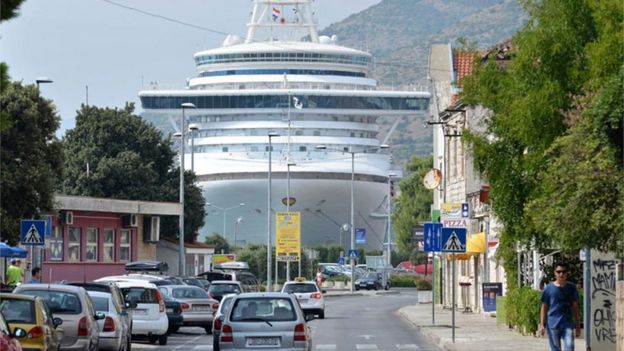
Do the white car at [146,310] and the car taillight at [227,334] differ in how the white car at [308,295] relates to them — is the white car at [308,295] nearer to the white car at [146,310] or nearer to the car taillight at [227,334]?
the white car at [146,310]

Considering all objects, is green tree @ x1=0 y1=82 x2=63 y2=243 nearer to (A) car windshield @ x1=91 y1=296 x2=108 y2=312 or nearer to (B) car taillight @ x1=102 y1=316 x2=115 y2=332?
(A) car windshield @ x1=91 y1=296 x2=108 y2=312

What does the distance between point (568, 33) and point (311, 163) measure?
98952mm

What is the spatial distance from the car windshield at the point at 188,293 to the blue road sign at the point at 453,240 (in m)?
7.84

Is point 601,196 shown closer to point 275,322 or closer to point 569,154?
point 569,154

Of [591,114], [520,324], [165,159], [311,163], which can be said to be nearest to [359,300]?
[165,159]

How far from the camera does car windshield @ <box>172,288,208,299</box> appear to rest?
40688 mm

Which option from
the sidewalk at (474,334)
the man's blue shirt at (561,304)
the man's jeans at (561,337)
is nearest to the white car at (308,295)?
the sidewalk at (474,334)

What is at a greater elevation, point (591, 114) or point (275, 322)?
point (591, 114)

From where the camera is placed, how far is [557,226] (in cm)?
2300

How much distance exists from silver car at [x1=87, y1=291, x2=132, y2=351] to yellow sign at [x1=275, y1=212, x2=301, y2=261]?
4986 centimetres

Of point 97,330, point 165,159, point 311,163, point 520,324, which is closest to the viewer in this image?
point 97,330

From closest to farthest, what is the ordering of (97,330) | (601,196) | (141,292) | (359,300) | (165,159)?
(601,196), (97,330), (141,292), (359,300), (165,159)

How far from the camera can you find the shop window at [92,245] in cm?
6412

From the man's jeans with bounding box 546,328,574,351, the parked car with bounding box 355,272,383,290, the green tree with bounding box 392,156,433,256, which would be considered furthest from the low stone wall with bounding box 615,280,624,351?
the green tree with bounding box 392,156,433,256
